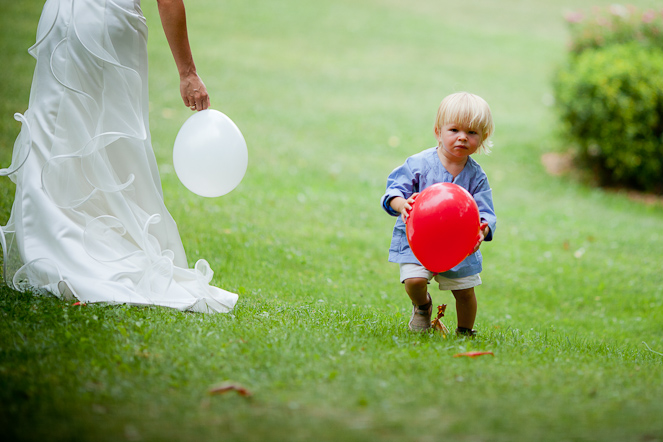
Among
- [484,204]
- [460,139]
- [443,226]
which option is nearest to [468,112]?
[460,139]

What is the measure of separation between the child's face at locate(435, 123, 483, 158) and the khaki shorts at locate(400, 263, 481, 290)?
0.80 m

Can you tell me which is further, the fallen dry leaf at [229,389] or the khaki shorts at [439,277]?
the khaki shorts at [439,277]

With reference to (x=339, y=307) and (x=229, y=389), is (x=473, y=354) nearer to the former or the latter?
(x=229, y=389)

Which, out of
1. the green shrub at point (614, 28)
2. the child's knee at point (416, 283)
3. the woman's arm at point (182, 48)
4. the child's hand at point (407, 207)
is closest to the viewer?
the child's hand at point (407, 207)

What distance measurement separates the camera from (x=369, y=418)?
9.35ft

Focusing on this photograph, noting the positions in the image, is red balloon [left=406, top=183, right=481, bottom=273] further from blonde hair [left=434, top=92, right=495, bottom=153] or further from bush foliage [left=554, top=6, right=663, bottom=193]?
bush foliage [left=554, top=6, right=663, bottom=193]

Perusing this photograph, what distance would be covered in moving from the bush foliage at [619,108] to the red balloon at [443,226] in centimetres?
823

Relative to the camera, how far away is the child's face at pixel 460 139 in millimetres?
4363

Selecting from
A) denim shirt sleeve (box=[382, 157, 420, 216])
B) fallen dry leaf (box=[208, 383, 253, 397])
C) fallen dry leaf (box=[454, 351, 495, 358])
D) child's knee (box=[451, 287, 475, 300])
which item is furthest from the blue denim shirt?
fallen dry leaf (box=[208, 383, 253, 397])

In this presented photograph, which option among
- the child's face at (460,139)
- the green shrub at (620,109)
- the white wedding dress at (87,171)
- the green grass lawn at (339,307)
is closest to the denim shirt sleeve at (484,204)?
the child's face at (460,139)

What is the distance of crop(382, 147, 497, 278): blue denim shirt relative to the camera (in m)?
4.48

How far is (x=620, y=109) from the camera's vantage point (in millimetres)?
→ 11070

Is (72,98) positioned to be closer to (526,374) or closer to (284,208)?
(526,374)

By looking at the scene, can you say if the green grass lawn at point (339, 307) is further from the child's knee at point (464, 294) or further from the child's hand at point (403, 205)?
the child's hand at point (403, 205)
